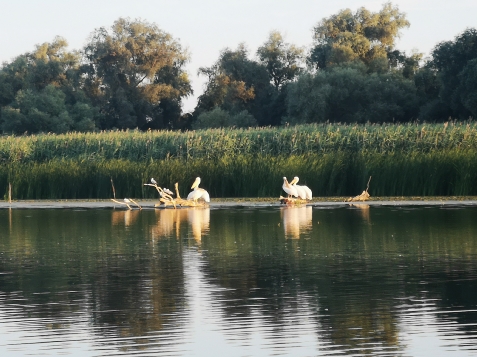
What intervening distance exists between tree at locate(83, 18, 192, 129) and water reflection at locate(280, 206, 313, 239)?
44.0 meters

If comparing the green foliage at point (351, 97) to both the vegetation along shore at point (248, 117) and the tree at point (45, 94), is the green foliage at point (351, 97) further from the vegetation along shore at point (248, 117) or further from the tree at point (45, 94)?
the tree at point (45, 94)

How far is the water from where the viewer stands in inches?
364

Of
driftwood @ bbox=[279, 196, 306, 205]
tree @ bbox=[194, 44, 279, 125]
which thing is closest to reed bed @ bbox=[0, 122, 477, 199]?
driftwood @ bbox=[279, 196, 306, 205]

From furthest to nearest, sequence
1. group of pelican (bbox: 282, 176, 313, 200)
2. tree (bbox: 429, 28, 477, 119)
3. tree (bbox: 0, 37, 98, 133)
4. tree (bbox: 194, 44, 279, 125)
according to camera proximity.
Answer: tree (bbox: 194, 44, 279, 125) < tree (bbox: 0, 37, 98, 133) < tree (bbox: 429, 28, 477, 119) < group of pelican (bbox: 282, 176, 313, 200)

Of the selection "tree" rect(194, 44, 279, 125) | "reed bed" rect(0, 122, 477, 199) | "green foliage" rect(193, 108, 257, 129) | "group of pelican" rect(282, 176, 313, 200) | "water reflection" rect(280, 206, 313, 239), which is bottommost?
"water reflection" rect(280, 206, 313, 239)

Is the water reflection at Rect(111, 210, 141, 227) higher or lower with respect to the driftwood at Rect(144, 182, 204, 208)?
lower

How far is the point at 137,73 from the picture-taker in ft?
245

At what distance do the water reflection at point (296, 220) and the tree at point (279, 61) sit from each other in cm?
4701

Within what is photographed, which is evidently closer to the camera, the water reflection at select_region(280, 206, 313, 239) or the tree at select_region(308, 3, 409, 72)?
the water reflection at select_region(280, 206, 313, 239)

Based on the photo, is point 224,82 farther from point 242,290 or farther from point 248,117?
point 242,290

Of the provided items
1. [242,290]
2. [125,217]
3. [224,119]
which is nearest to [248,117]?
[224,119]

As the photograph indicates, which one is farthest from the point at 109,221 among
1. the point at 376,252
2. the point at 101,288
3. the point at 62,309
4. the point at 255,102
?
the point at 255,102

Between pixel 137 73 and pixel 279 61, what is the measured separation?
10236 millimetres

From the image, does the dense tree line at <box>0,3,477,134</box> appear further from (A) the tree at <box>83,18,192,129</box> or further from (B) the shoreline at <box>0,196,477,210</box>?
(B) the shoreline at <box>0,196,477,210</box>
